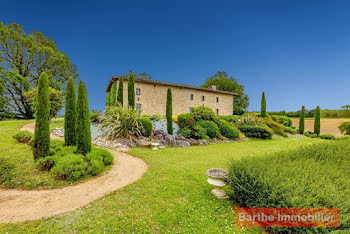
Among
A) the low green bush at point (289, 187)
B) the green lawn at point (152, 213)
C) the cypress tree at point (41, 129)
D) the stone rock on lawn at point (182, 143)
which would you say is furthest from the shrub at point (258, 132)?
the cypress tree at point (41, 129)

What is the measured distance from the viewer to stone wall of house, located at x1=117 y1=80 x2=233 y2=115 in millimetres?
21297

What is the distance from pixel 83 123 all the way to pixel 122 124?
3.90 metres

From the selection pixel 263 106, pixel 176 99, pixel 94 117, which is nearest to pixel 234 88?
pixel 263 106

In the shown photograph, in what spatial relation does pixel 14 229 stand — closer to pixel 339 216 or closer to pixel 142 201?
pixel 142 201

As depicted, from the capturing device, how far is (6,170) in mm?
4695

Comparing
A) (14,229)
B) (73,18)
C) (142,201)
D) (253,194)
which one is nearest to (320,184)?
(253,194)

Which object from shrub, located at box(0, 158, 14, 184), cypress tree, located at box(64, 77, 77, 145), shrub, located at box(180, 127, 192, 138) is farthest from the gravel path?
shrub, located at box(180, 127, 192, 138)

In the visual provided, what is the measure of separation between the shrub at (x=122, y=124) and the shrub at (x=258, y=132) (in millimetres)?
10407

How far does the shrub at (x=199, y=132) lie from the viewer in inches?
452

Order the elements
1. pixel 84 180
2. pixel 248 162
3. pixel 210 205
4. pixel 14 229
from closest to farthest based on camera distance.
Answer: pixel 14 229 → pixel 210 205 → pixel 248 162 → pixel 84 180

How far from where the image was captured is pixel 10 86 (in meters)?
17.8

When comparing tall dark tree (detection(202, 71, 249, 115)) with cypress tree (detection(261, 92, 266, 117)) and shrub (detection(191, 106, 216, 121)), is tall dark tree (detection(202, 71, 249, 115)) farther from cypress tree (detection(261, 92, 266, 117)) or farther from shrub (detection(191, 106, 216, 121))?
shrub (detection(191, 106, 216, 121))

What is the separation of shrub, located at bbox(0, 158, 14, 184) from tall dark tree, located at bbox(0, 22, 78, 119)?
1653cm

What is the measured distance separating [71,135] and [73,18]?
38.7 feet
